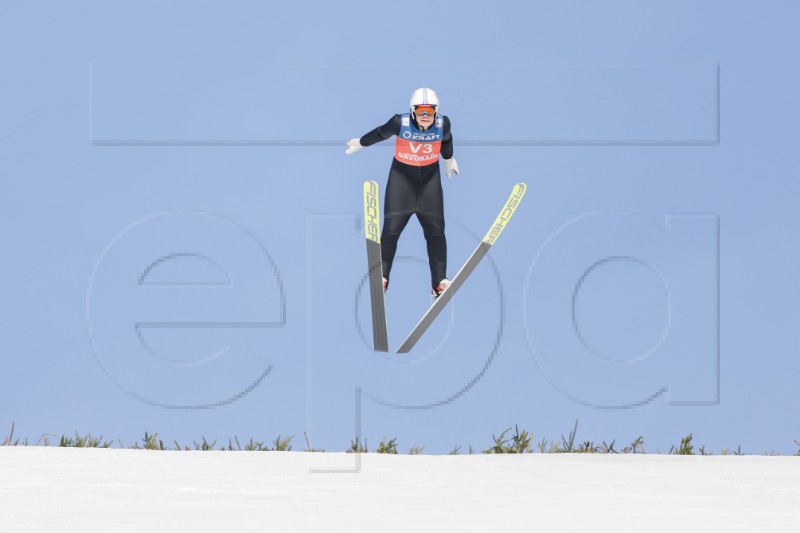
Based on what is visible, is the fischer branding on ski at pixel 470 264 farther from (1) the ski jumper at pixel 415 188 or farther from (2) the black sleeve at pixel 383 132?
(2) the black sleeve at pixel 383 132

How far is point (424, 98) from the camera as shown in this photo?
23.1ft

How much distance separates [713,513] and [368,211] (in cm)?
310

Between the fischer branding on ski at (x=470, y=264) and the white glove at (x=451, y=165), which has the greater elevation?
the white glove at (x=451, y=165)

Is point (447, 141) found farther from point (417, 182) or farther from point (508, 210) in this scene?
point (508, 210)

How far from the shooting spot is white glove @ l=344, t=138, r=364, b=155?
7.27 m

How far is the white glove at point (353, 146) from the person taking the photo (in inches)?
286

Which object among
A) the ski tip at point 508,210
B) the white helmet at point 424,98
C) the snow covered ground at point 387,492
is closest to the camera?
the snow covered ground at point 387,492

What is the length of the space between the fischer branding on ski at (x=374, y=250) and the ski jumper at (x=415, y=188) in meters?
0.05

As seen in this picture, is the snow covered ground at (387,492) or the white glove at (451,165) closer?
the snow covered ground at (387,492)

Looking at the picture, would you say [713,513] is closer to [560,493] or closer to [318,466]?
[560,493]

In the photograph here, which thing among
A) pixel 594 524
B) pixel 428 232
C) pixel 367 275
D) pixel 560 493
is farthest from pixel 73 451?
pixel 594 524

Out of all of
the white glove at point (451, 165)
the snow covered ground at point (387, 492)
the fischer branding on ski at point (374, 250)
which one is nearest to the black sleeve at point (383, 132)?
the fischer branding on ski at point (374, 250)

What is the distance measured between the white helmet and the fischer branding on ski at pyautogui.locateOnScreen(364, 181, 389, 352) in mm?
608

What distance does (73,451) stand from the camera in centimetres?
734
